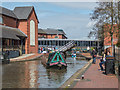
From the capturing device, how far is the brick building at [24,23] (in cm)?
4099

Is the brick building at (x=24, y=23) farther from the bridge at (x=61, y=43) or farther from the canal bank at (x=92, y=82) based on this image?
the canal bank at (x=92, y=82)

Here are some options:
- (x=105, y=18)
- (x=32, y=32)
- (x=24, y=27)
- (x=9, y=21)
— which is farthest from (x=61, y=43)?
(x=105, y=18)

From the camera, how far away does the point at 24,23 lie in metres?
43.7

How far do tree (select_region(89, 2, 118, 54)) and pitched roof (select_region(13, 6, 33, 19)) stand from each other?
18017 millimetres

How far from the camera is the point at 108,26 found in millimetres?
28562

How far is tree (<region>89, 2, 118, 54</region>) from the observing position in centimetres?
2822

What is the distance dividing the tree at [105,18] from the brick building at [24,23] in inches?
673

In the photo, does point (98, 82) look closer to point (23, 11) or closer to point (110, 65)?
point (110, 65)

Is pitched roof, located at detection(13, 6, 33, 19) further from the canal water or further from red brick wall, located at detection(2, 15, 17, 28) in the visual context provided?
the canal water

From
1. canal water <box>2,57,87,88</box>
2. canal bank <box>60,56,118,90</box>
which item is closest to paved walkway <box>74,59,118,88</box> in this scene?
canal bank <box>60,56,118,90</box>

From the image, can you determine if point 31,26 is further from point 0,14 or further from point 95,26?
point 95,26

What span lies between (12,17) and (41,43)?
27.9m

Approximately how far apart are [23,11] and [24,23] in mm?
3494

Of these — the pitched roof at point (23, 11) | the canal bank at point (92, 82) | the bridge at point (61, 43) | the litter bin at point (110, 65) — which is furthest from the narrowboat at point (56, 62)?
the bridge at point (61, 43)
